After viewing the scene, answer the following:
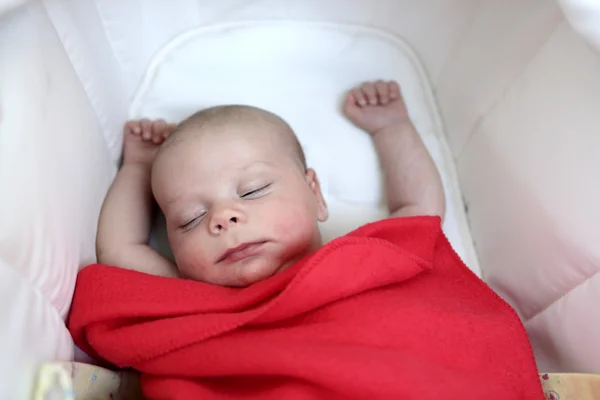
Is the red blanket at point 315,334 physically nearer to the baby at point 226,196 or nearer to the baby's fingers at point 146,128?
the baby at point 226,196

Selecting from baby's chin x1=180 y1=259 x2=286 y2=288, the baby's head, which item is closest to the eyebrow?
the baby's head

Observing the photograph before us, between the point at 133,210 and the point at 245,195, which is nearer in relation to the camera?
the point at 245,195

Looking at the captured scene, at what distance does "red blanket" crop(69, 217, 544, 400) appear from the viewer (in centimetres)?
69

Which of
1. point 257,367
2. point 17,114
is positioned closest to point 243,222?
point 257,367

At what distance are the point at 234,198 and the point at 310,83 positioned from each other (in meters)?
0.42

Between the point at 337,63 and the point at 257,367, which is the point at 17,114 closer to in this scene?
the point at 257,367

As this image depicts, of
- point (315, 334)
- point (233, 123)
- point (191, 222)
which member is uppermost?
point (233, 123)

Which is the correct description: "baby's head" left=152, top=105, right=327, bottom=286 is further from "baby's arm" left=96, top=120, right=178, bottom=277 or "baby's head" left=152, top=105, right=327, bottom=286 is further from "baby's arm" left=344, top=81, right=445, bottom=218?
"baby's arm" left=344, top=81, right=445, bottom=218

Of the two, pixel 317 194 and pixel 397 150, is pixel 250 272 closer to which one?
pixel 317 194

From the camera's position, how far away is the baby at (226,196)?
2.71 feet

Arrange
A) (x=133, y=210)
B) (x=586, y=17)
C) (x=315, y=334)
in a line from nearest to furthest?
(x=586, y=17)
(x=315, y=334)
(x=133, y=210)

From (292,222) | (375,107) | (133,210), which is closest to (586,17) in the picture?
(292,222)

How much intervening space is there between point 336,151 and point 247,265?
0.38 m

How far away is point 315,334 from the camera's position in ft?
2.39
